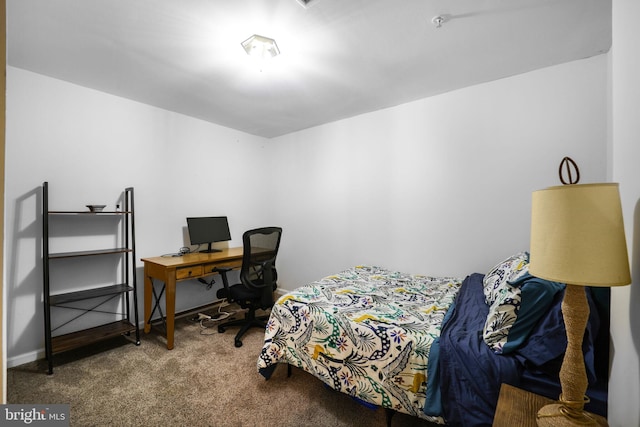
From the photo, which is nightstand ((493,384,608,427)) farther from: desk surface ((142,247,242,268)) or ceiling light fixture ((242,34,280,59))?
desk surface ((142,247,242,268))

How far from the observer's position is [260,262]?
8.63ft

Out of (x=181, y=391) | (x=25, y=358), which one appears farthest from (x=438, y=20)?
(x=25, y=358)

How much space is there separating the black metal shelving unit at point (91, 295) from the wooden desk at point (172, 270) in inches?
6.6

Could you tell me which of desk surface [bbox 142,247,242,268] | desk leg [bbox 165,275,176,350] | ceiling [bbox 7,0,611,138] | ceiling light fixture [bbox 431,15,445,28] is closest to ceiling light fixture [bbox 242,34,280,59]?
ceiling [bbox 7,0,611,138]

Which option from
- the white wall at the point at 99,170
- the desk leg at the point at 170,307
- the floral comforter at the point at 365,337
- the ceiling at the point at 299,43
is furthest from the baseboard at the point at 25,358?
the ceiling at the point at 299,43

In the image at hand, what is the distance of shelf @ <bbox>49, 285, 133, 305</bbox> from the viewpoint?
2163mm

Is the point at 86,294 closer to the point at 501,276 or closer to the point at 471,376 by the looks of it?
the point at 471,376

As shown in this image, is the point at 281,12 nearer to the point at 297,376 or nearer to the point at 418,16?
the point at 418,16

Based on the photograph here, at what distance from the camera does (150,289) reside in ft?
9.21

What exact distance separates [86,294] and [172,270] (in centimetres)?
73

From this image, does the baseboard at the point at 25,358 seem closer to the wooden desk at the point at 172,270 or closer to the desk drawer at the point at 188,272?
the wooden desk at the point at 172,270

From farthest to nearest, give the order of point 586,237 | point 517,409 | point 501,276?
point 501,276
point 517,409
point 586,237

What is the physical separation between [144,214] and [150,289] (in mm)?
832

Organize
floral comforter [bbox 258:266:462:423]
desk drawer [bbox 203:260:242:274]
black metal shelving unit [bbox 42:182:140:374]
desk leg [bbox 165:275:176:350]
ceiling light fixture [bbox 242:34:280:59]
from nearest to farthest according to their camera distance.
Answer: floral comforter [bbox 258:266:462:423] < ceiling light fixture [bbox 242:34:280:59] < black metal shelving unit [bbox 42:182:140:374] < desk leg [bbox 165:275:176:350] < desk drawer [bbox 203:260:242:274]
